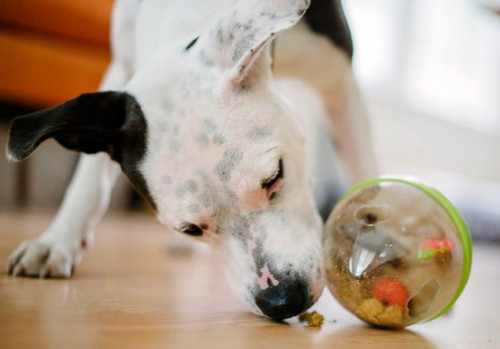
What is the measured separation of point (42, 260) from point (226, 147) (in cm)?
65

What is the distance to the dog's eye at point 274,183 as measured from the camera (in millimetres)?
1144

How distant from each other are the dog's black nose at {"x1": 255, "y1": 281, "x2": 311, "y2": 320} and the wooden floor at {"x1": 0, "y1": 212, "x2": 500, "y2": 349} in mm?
23

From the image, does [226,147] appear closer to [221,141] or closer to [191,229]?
[221,141]

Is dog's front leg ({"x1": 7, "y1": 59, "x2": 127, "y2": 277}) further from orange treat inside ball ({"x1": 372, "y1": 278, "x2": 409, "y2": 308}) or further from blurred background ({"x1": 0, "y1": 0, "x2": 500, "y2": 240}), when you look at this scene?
blurred background ({"x1": 0, "y1": 0, "x2": 500, "y2": 240})

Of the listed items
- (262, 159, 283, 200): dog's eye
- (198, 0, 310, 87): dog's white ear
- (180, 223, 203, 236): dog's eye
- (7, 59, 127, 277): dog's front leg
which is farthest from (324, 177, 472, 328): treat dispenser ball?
(7, 59, 127, 277): dog's front leg

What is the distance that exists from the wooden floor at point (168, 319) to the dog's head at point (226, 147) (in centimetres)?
10

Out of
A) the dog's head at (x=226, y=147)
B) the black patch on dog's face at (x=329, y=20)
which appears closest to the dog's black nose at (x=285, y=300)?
the dog's head at (x=226, y=147)

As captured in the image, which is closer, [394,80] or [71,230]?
[71,230]

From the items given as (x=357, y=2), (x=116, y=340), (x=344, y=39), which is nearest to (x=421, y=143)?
(x=357, y=2)

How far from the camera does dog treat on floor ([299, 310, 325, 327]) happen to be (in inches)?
42.9

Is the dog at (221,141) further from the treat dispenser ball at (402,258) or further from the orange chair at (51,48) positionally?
the orange chair at (51,48)

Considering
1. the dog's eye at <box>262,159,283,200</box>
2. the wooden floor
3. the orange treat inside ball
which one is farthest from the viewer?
the dog's eye at <box>262,159,283,200</box>

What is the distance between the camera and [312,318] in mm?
1100

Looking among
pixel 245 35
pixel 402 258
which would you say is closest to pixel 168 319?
pixel 402 258
